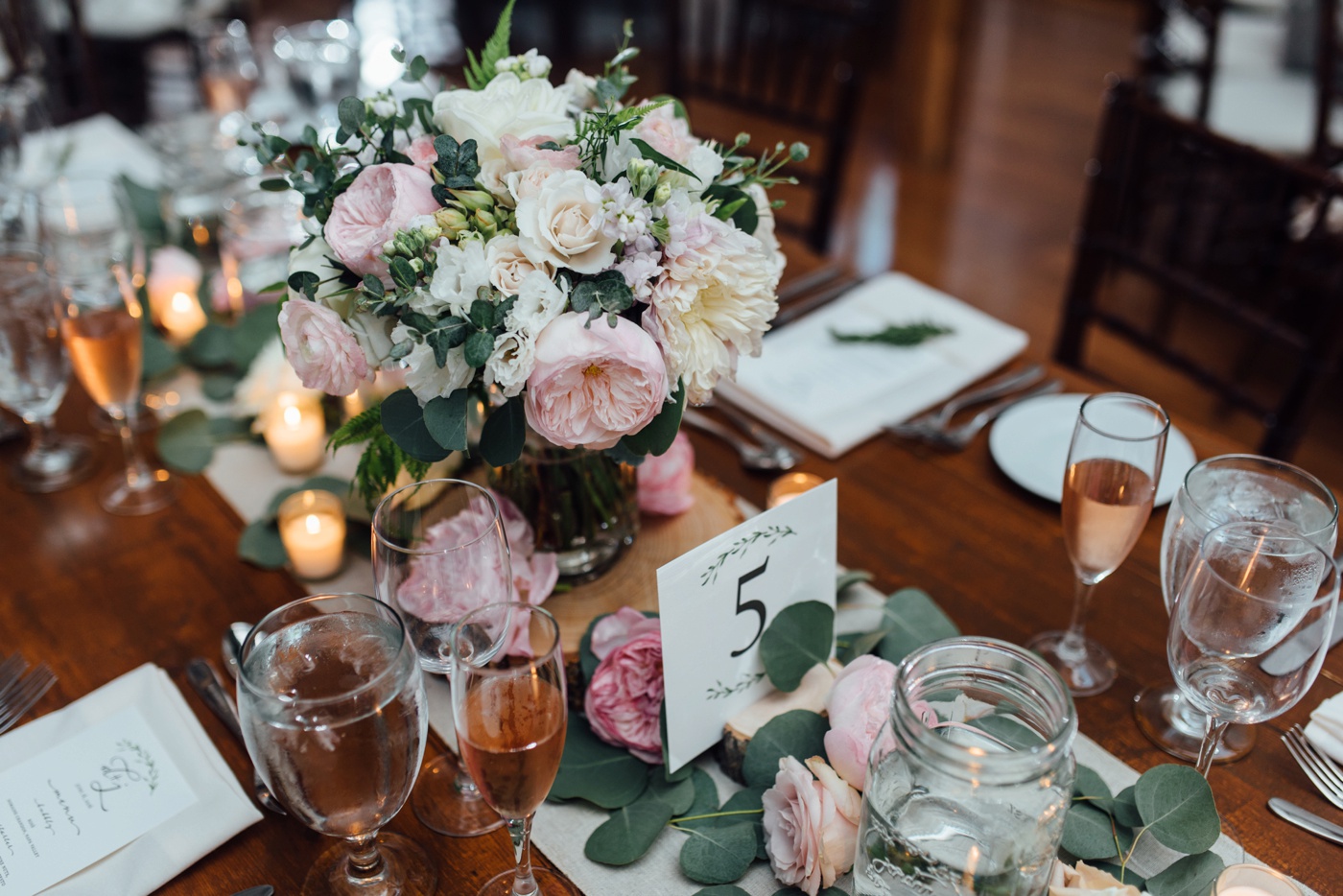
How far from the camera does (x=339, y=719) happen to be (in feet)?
2.25

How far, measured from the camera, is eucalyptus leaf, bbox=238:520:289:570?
1149mm

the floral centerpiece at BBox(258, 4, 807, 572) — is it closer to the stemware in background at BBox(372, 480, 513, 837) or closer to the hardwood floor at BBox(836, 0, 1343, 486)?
the stemware in background at BBox(372, 480, 513, 837)

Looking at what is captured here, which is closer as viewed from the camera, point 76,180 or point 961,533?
point 961,533

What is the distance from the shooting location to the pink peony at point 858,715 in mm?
815

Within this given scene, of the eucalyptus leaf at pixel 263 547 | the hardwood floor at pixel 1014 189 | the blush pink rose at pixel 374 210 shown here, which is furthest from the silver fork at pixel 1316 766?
the hardwood floor at pixel 1014 189

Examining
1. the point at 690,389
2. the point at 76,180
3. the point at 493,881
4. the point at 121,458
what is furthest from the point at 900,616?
the point at 76,180

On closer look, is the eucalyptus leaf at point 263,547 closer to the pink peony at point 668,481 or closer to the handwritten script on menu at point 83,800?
the handwritten script on menu at point 83,800

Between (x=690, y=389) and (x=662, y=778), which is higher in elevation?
(x=690, y=389)

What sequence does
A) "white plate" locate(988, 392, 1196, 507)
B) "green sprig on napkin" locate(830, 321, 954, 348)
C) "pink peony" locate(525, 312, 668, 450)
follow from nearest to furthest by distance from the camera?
"pink peony" locate(525, 312, 668, 450) → "white plate" locate(988, 392, 1196, 507) → "green sprig on napkin" locate(830, 321, 954, 348)

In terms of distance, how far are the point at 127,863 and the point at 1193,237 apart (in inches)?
127

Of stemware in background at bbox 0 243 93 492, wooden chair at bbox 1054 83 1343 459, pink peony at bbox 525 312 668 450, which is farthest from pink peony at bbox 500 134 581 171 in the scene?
wooden chair at bbox 1054 83 1343 459

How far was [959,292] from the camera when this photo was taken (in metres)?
3.45

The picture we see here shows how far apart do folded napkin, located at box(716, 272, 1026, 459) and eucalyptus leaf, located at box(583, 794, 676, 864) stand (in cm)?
56

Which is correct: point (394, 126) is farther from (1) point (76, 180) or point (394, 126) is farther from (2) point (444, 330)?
(1) point (76, 180)
